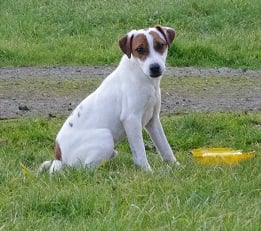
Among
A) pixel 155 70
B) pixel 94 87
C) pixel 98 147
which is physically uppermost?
pixel 155 70

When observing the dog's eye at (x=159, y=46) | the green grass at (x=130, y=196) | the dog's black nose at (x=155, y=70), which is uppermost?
the dog's eye at (x=159, y=46)

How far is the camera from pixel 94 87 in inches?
434

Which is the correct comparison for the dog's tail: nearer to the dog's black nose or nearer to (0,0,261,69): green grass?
the dog's black nose

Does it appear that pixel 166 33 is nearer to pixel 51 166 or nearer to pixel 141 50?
pixel 141 50

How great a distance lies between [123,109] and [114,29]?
8.36m

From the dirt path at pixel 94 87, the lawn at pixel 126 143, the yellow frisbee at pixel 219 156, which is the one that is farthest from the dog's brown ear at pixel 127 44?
the dirt path at pixel 94 87

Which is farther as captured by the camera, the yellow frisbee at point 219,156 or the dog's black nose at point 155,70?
the yellow frisbee at point 219,156

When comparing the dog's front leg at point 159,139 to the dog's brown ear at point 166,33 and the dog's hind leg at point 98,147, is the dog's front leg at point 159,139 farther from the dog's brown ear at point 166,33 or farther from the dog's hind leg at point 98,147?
the dog's brown ear at point 166,33

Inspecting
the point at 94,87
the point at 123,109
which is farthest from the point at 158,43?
the point at 94,87

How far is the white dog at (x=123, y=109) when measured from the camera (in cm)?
659

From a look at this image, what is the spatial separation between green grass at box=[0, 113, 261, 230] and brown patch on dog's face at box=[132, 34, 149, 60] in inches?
37.1

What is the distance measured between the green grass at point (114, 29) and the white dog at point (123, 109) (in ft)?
19.9

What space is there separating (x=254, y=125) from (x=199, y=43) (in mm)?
4962


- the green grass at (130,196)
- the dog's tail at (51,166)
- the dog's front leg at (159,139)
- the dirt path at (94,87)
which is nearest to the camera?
the green grass at (130,196)
